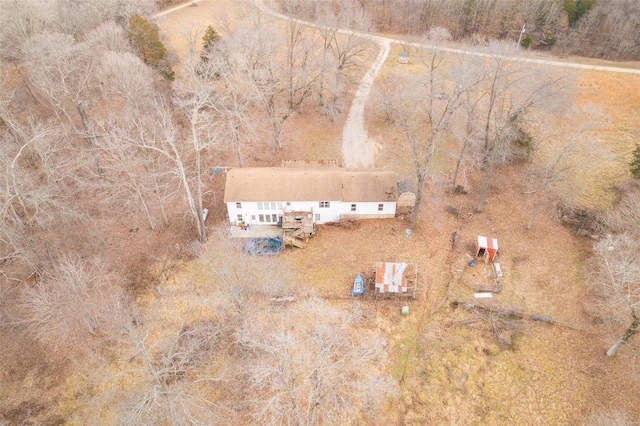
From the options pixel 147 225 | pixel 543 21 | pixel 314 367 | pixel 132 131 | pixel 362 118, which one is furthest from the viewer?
pixel 543 21

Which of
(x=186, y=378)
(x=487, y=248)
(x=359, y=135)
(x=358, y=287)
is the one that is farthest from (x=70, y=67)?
(x=487, y=248)

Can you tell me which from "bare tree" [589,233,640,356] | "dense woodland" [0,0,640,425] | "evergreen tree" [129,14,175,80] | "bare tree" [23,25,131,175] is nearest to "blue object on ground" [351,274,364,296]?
"dense woodland" [0,0,640,425]

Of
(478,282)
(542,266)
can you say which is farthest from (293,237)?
(542,266)

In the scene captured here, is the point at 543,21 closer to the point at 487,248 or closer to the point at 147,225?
the point at 487,248

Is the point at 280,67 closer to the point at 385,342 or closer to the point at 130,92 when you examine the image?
the point at 130,92

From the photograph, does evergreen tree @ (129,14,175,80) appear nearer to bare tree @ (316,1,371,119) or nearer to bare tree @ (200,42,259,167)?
bare tree @ (200,42,259,167)
